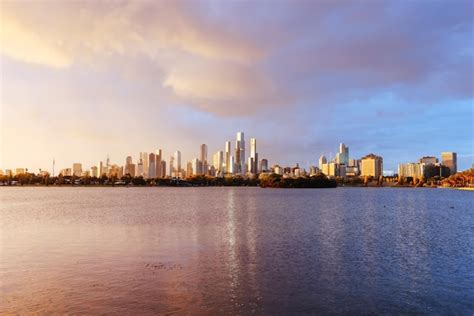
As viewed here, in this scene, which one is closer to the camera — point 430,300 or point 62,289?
point 430,300

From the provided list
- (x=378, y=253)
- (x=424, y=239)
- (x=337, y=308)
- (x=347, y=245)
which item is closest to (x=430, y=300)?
(x=337, y=308)

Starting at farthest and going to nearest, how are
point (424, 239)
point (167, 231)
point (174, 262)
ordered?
point (167, 231), point (424, 239), point (174, 262)

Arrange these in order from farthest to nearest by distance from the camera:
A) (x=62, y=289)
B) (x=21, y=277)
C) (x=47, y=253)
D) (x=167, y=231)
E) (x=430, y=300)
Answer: (x=167, y=231), (x=47, y=253), (x=21, y=277), (x=62, y=289), (x=430, y=300)

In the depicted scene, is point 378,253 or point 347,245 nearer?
point 378,253

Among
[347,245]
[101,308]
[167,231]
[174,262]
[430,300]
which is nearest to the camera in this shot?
[101,308]

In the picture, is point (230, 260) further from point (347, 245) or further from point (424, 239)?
point (424, 239)

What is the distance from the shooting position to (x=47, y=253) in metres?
38.7

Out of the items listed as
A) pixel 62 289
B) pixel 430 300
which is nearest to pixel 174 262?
pixel 62 289

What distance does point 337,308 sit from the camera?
22.8 meters

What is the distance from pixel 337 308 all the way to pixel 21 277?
2365 centimetres

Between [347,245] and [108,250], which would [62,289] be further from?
[347,245]

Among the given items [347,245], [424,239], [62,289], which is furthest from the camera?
[424,239]

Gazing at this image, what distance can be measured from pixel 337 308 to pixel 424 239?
33585mm

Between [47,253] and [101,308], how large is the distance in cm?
1972
